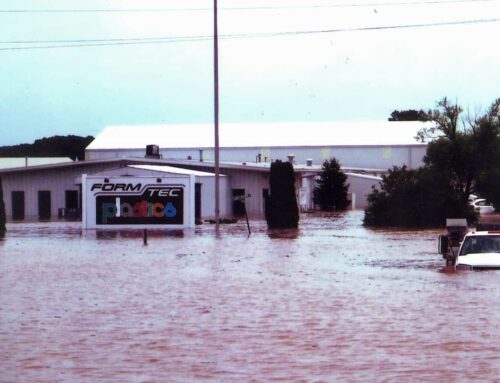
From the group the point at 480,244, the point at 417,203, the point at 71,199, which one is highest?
the point at 71,199

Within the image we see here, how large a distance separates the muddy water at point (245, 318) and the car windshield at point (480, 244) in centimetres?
88

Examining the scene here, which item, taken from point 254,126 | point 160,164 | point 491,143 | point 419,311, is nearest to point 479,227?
point 419,311

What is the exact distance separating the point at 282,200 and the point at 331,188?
2906 centimetres

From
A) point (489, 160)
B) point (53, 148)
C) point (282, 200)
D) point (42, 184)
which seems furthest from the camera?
point (53, 148)

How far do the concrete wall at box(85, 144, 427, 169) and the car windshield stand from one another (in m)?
69.6

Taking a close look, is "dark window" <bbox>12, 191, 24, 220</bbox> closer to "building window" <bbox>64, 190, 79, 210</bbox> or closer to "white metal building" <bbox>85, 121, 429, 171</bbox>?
"building window" <bbox>64, 190, 79, 210</bbox>

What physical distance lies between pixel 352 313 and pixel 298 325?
1878 mm

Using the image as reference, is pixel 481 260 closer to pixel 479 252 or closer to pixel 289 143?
pixel 479 252

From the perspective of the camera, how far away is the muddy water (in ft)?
40.6

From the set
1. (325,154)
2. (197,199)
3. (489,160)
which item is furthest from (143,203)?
(325,154)

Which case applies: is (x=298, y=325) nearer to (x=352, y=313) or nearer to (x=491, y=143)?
(x=352, y=313)

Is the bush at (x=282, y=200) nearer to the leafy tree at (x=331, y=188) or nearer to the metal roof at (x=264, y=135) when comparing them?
the leafy tree at (x=331, y=188)

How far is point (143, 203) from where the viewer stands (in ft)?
169

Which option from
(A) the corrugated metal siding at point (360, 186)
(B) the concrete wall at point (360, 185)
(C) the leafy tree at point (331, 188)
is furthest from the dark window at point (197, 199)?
(A) the corrugated metal siding at point (360, 186)
